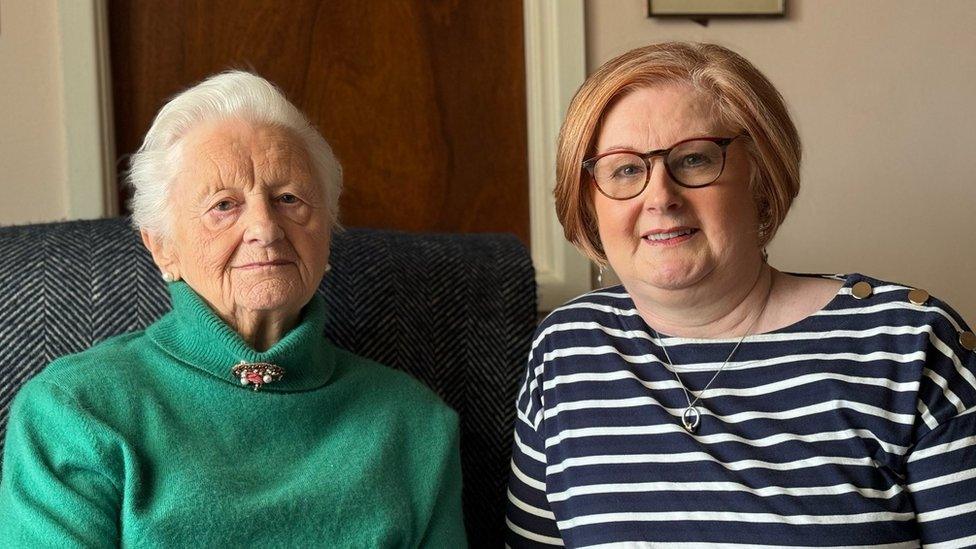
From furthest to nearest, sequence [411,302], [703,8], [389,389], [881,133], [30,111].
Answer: [881,133]
[703,8]
[30,111]
[411,302]
[389,389]

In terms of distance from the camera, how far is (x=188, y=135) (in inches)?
58.4

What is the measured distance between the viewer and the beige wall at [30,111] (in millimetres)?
2041

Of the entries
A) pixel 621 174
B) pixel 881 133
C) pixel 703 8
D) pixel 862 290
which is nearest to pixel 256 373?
pixel 621 174

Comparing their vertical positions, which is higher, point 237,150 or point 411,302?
point 237,150

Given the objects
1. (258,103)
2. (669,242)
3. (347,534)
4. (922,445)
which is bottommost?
(347,534)

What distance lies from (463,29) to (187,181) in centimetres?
104

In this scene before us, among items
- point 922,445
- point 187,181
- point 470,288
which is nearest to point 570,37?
point 470,288

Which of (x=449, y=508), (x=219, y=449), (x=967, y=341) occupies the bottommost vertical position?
(x=449, y=508)

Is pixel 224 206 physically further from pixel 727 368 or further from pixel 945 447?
pixel 945 447

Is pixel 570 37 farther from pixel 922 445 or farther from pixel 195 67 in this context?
pixel 922 445

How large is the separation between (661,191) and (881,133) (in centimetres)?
127

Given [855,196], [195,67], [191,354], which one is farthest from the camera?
[855,196]

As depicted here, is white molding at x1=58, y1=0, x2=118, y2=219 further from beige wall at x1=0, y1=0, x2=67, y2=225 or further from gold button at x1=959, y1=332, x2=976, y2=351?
gold button at x1=959, y1=332, x2=976, y2=351

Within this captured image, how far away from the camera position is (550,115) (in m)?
2.29
